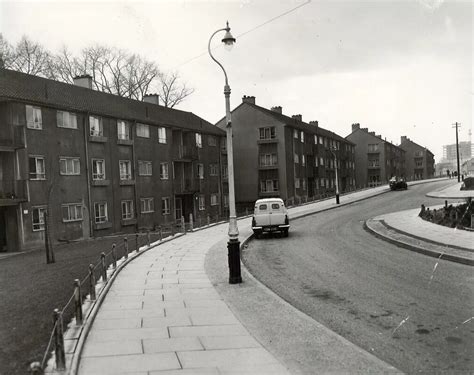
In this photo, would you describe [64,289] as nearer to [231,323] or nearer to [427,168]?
[231,323]

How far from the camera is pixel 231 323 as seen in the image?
8828 mm

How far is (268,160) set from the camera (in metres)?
54.2

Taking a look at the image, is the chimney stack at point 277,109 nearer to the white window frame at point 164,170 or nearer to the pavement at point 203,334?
the white window frame at point 164,170

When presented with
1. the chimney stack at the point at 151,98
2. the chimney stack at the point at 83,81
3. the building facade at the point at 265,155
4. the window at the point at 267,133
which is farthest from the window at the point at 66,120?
the window at the point at 267,133

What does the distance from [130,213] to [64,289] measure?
22255mm

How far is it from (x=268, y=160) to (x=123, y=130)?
74.5ft

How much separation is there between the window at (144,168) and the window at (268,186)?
18990mm

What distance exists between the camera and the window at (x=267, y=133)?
5372 centimetres

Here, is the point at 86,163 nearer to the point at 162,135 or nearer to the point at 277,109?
the point at 162,135

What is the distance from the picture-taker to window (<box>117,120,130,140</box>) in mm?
34844

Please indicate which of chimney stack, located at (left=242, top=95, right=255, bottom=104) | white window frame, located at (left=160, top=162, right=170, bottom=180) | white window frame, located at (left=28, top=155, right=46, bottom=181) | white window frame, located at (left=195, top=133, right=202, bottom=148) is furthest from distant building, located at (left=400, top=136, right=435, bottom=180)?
white window frame, located at (left=28, top=155, right=46, bottom=181)

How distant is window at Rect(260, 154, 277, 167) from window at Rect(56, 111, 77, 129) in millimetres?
27505

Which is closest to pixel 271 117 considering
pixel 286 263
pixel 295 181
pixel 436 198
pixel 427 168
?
pixel 295 181

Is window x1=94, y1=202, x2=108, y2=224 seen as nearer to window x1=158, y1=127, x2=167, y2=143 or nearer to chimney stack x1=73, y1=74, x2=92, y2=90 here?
window x1=158, y1=127, x2=167, y2=143
